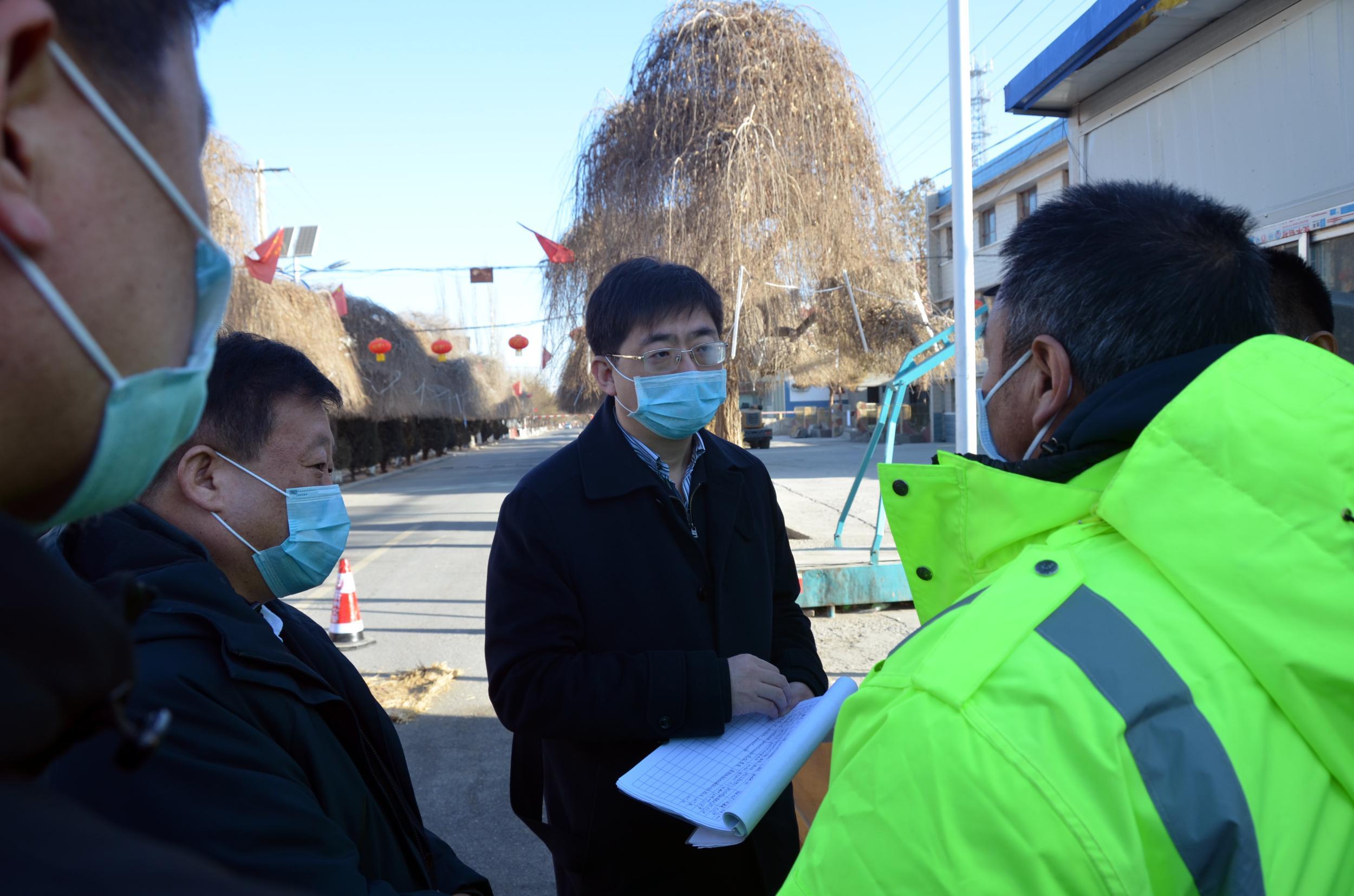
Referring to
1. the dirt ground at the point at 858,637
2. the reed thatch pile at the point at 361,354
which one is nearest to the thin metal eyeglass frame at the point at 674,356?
the dirt ground at the point at 858,637

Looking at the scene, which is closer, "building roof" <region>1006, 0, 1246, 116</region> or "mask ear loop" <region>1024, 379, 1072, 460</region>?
"mask ear loop" <region>1024, 379, 1072, 460</region>

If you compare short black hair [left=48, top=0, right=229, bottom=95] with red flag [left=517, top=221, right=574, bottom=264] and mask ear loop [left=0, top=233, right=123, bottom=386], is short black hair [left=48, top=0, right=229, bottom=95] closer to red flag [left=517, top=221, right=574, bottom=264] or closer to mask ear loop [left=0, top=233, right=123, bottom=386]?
mask ear loop [left=0, top=233, right=123, bottom=386]

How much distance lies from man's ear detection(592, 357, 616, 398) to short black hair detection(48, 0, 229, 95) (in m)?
1.96

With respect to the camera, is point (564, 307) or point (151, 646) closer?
point (151, 646)

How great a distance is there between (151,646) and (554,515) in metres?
1.08

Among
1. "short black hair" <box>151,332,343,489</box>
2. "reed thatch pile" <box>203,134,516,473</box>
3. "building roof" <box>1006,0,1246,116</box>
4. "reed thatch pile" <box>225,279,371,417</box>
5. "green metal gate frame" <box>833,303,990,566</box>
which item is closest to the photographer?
"short black hair" <box>151,332,343,489</box>

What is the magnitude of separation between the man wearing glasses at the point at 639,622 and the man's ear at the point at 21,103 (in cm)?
169

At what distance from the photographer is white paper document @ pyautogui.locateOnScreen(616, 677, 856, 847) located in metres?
1.65

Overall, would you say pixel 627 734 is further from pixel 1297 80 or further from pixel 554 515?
pixel 1297 80

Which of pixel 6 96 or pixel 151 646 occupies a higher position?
pixel 6 96

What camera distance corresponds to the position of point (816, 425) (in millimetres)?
47000

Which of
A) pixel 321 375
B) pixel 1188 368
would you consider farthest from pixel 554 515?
pixel 1188 368

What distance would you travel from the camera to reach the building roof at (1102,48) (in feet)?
11.7

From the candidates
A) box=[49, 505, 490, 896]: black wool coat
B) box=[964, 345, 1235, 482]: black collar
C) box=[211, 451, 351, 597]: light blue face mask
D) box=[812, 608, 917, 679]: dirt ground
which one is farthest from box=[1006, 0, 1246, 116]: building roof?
box=[49, 505, 490, 896]: black wool coat
